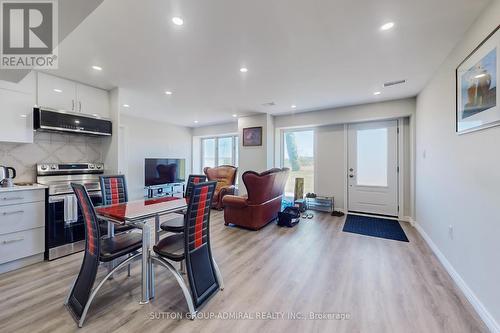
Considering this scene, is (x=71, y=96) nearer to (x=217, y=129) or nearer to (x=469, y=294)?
(x=217, y=129)

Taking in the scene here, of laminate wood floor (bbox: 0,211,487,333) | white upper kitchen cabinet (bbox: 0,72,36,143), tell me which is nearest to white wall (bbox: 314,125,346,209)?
laminate wood floor (bbox: 0,211,487,333)

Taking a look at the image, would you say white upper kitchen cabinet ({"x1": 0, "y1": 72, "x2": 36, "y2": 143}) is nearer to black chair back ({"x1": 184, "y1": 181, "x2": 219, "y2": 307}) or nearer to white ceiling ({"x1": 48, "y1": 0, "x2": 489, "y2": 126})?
white ceiling ({"x1": 48, "y1": 0, "x2": 489, "y2": 126})

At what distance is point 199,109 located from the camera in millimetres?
5148

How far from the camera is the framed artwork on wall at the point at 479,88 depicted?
1564mm

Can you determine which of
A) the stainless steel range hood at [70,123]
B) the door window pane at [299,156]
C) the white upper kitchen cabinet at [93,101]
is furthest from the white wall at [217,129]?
the stainless steel range hood at [70,123]

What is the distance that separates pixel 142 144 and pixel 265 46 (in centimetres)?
504

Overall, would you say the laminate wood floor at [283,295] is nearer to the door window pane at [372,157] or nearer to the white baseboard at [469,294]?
the white baseboard at [469,294]

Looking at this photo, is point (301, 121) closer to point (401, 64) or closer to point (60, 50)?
point (401, 64)

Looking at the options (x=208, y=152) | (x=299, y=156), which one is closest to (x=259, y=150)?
(x=299, y=156)

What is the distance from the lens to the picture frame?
549cm

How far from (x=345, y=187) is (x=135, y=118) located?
594 cm

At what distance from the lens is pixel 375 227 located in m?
3.96

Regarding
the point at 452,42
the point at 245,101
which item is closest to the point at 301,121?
the point at 245,101

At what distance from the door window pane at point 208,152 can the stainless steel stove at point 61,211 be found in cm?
453
